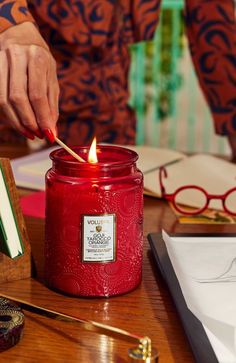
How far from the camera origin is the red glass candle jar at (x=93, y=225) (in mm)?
764

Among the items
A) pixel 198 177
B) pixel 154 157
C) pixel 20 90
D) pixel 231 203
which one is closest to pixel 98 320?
pixel 20 90

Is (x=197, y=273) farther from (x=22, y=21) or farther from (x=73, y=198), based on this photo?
(x=22, y=21)

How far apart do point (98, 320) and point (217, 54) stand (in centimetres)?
110

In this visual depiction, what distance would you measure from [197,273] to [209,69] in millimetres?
994

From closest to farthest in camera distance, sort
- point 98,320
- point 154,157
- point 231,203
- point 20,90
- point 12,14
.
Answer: point 98,320 → point 20,90 → point 12,14 → point 231,203 → point 154,157

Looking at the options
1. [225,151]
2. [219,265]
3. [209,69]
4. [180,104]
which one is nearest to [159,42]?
[180,104]

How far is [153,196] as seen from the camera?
4.07ft

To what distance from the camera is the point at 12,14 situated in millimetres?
1050

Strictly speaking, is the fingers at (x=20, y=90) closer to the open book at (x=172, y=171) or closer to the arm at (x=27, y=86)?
the arm at (x=27, y=86)

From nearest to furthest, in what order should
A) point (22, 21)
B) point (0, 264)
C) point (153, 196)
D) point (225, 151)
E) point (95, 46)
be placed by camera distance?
point (0, 264), point (22, 21), point (153, 196), point (95, 46), point (225, 151)

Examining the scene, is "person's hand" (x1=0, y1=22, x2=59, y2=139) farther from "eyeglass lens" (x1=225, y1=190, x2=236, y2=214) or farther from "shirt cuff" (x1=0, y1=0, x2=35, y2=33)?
"eyeglass lens" (x1=225, y1=190, x2=236, y2=214)

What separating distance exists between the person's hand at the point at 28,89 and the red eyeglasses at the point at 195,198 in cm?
32

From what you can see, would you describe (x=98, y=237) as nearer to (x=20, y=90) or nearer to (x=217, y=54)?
(x=20, y=90)

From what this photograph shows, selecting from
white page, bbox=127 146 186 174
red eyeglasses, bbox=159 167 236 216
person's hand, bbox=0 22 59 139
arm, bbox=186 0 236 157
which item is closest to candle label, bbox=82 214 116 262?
person's hand, bbox=0 22 59 139
